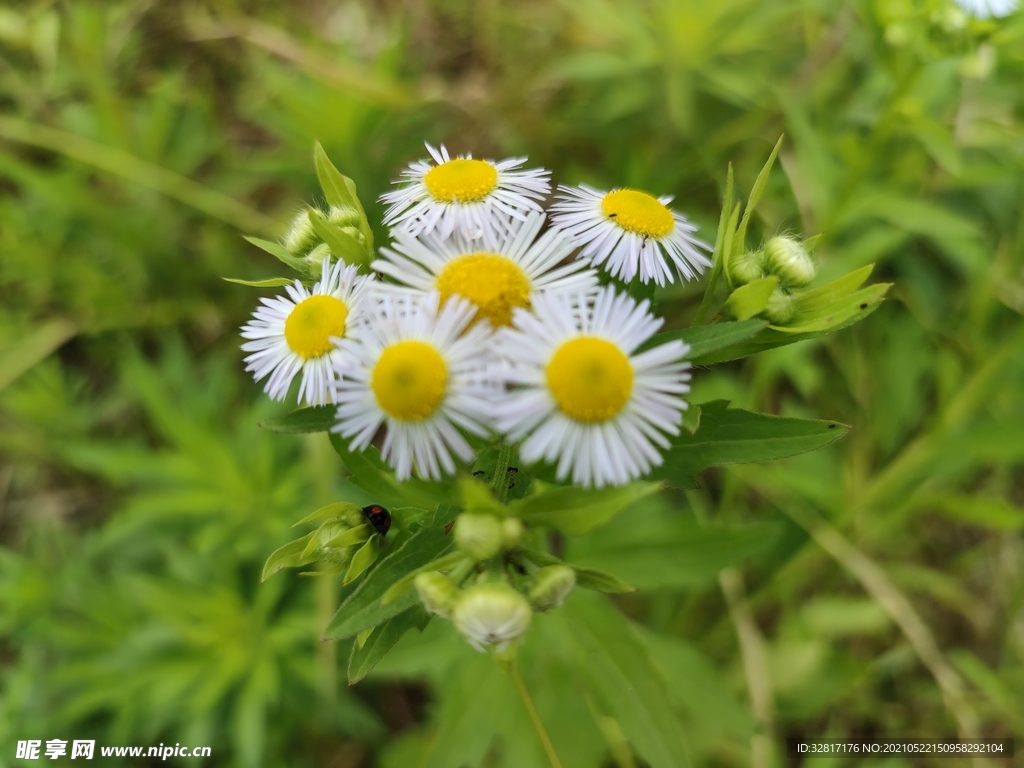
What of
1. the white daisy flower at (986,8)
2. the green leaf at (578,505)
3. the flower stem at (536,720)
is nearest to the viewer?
the green leaf at (578,505)

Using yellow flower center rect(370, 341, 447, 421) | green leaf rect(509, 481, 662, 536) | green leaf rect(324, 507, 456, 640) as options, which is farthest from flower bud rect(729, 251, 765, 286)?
green leaf rect(324, 507, 456, 640)

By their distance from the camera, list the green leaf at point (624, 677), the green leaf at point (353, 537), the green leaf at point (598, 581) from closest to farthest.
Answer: the green leaf at point (598, 581) → the green leaf at point (353, 537) → the green leaf at point (624, 677)

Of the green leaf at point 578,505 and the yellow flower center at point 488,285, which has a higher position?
the yellow flower center at point 488,285

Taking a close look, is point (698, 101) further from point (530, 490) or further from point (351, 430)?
point (351, 430)

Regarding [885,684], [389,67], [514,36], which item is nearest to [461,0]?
[514,36]

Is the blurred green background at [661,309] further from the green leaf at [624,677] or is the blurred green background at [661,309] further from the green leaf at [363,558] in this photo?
the green leaf at [363,558]

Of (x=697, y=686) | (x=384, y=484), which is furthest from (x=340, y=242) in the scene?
(x=697, y=686)

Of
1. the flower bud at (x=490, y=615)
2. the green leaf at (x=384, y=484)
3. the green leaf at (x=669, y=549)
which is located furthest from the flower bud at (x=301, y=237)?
the green leaf at (x=669, y=549)
